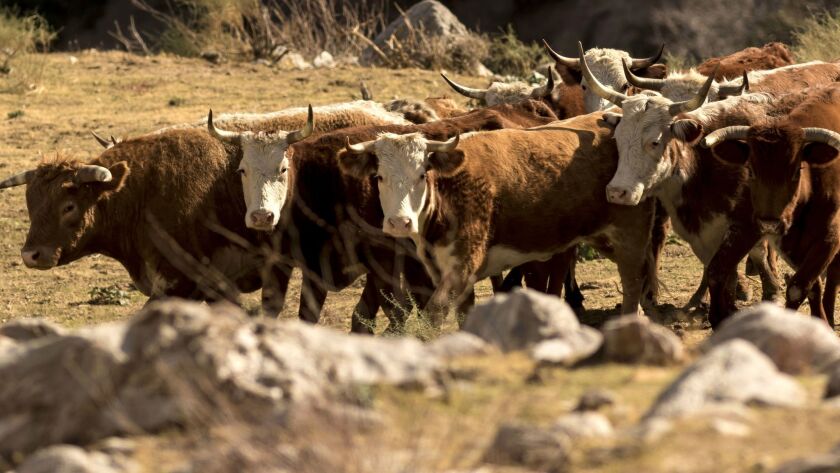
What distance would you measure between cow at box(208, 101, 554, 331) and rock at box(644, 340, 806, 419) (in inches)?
193

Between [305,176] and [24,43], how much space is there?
42.3ft

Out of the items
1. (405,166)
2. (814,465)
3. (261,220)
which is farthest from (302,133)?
(814,465)

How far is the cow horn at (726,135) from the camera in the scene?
10117 millimetres

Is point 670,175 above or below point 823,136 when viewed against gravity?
below

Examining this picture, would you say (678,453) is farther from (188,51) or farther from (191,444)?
(188,51)

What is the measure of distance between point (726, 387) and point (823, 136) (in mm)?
4420

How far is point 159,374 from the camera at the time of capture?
5.55m

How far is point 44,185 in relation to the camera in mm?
11078

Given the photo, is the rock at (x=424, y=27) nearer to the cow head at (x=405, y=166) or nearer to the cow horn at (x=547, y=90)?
the cow horn at (x=547, y=90)

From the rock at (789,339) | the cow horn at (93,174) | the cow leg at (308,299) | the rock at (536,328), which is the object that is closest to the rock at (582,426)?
the rock at (536,328)

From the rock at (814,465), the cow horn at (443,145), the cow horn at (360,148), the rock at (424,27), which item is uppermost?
the rock at (814,465)

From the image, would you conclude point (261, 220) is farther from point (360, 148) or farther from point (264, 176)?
point (360, 148)

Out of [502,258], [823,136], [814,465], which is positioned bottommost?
[502,258]

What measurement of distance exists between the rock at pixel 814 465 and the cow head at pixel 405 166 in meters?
4.98
